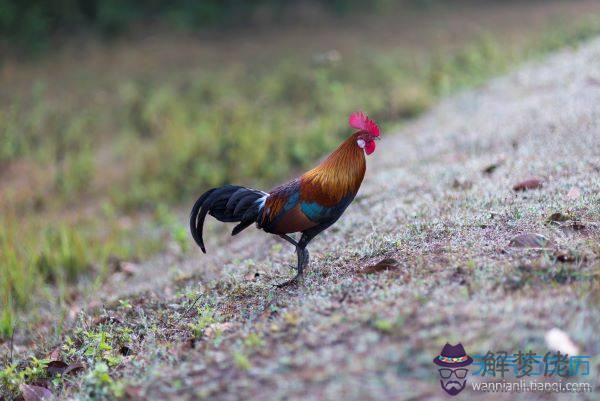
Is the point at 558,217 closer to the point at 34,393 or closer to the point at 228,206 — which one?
the point at 228,206

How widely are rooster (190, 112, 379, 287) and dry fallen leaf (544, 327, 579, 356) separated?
151cm

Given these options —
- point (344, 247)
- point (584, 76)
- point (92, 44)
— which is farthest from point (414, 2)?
point (344, 247)

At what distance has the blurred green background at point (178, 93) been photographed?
24.5 ft

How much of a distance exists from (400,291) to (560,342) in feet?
2.75

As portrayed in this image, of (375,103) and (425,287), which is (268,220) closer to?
(425,287)

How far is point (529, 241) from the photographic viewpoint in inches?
137

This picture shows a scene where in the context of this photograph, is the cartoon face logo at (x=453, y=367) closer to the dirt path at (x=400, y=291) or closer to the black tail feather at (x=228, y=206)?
the dirt path at (x=400, y=291)

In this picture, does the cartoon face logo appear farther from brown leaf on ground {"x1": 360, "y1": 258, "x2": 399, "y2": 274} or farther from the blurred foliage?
the blurred foliage

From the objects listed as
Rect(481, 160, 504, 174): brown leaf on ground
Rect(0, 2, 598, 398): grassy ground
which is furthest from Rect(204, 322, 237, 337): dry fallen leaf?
Rect(481, 160, 504, 174): brown leaf on ground

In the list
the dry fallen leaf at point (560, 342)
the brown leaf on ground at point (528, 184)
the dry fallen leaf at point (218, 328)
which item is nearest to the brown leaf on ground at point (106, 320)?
the dry fallen leaf at point (218, 328)

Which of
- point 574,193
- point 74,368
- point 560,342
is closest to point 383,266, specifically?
point 560,342

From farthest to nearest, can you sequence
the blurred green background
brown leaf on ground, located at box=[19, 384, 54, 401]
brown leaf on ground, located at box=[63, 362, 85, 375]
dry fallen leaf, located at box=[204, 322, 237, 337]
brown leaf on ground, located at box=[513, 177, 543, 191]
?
the blurred green background
brown leaf on ground, located at box=[513, 177, 543, 191]
brown leaf on ground, located at box=[63, 362, 85, 375]
brown leaf on ground, located at box=[19, 384, 54, 401]
dry fallen leaf, located at box=[204, 322, 237, 337]

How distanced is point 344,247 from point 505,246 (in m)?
1.28

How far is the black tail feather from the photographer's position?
393 cm
